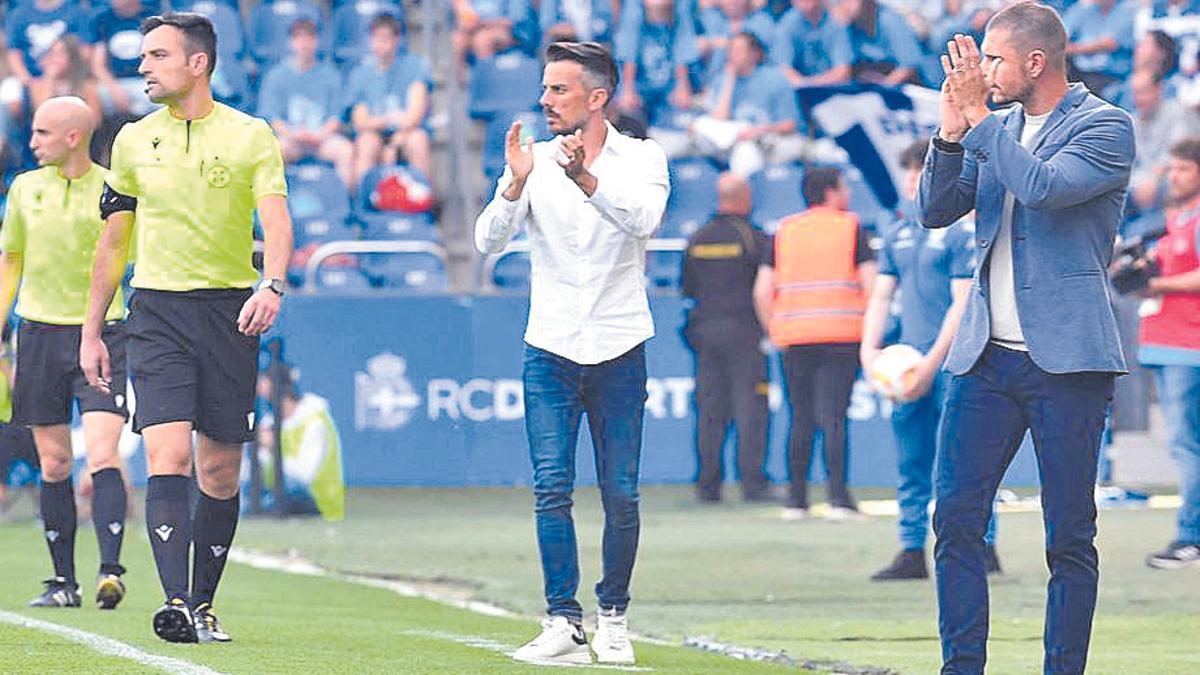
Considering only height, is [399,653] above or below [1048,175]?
below

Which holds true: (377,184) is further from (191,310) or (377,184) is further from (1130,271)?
(191,310)

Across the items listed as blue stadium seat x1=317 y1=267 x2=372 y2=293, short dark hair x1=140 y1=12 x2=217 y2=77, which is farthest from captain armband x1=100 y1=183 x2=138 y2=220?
blue stadium seat x1=317 y1=267 x2=372 y2=293

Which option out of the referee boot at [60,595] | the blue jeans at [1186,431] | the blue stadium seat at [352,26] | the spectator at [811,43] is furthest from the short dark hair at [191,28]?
the blue stadium seat at [352,26]

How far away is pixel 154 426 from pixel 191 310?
43cm

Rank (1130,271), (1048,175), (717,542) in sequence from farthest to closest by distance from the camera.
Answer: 1. (717,542)
2. (1130,271)
3. (1048,175)

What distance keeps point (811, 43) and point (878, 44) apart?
1.96ft

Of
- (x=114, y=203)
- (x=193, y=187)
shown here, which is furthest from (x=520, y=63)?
(x=193, y=187)

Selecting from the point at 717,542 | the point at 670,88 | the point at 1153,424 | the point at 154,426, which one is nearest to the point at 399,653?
the point at 154,426

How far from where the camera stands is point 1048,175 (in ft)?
21.7

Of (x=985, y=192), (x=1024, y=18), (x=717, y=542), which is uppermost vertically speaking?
(x=1024, y=18)

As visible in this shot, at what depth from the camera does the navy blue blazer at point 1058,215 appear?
6.72 meters

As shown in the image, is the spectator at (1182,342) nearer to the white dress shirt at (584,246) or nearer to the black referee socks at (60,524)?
the white dress shirt at (584,246)

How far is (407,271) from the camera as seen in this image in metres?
19.5

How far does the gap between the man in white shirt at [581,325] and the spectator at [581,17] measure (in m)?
13.2
